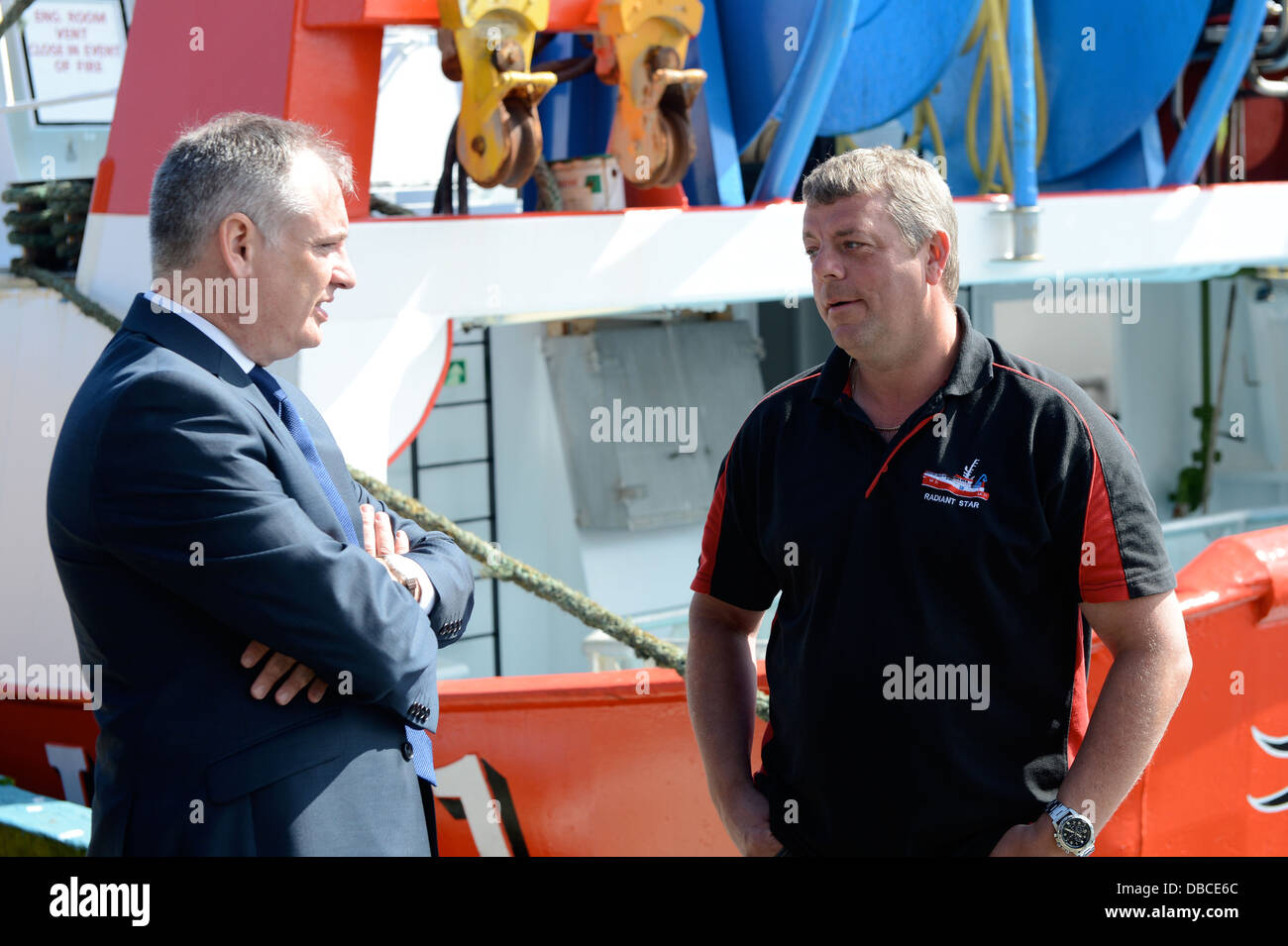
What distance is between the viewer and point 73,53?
5.59 m

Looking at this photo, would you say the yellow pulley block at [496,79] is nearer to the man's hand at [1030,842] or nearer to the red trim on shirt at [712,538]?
the red trim on shirt at [712,538]

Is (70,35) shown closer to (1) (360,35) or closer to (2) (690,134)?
(1) (360,35)

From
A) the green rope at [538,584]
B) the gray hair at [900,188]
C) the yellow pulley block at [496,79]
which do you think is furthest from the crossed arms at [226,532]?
the yellow pulley block at [496,79]

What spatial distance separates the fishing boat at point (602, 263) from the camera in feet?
11.5

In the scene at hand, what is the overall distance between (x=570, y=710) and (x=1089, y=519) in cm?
192

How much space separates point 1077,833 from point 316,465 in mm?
1163

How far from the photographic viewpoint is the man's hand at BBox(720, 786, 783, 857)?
2020 millimetres

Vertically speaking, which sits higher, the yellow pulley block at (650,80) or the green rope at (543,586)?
the yellow pulley block at (650,80)

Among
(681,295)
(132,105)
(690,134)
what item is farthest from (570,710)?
(132,105)

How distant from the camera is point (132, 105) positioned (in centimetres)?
397

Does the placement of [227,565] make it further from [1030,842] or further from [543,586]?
[543,586]

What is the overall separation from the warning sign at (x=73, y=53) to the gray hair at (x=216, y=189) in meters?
4.06

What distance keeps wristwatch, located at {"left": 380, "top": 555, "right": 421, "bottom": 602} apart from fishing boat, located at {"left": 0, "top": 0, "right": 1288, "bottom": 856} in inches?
21.2

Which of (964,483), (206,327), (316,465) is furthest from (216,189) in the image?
(964,483)
